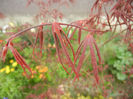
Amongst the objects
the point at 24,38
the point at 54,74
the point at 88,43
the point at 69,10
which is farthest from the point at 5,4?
the point at 88,43

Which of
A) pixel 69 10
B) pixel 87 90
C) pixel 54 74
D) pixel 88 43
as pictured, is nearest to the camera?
pixel 88 43

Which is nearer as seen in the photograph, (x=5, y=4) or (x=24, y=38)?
(x=24, y=38)

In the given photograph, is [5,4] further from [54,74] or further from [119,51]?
[119,51]

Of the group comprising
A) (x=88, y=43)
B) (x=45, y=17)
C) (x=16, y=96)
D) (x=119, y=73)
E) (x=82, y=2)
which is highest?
(x=82, y=2)

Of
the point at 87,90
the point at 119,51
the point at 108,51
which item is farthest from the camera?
the point at 108,51

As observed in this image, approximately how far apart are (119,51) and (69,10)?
1945 mm

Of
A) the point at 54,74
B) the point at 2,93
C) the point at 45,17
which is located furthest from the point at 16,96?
the point at 45,17

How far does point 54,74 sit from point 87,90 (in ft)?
1.46

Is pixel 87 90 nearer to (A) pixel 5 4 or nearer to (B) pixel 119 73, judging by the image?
(B) pixel 119 73

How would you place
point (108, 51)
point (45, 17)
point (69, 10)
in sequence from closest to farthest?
point (45, 17)
point (108, 51)
point (69, 10)

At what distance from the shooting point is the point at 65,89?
1.21 meters

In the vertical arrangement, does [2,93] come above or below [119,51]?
below

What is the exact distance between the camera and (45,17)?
97 cm

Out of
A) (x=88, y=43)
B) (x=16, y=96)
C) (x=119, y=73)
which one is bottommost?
(x=16, y=96)
